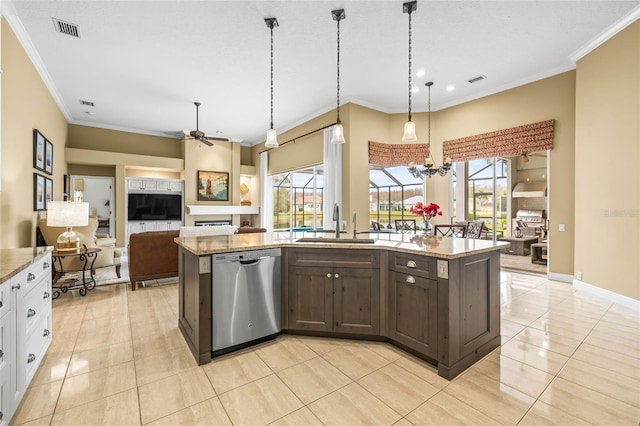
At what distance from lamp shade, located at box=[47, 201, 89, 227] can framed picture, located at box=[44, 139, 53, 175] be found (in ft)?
6.62

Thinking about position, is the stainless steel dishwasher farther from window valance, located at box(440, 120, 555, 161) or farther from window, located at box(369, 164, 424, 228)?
window valance, located at box(440, 120, 555, 161)

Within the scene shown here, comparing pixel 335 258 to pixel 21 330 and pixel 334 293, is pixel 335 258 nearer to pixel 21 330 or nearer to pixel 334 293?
pixel 334 293

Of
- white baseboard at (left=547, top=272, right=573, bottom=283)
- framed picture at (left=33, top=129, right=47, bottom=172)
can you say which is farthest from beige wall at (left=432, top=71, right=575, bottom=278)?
framed picture at (left=33, top=129, right=47, bottom=172)

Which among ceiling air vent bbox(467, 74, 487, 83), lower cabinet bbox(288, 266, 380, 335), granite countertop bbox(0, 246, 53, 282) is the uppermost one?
ceiling air vent bbox(467, 74, 487, 83)

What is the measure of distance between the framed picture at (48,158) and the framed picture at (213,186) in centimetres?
341

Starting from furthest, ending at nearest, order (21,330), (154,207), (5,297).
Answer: (154,207), (21,330), (5,297)

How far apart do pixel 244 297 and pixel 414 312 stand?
4.66ft

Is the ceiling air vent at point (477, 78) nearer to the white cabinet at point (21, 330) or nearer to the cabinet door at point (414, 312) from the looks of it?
the cabinet door at point (414, 312)

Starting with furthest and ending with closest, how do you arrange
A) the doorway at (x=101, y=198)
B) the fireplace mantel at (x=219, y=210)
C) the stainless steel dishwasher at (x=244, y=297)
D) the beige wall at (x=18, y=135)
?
the fireplace mantel at (x=219, y=210) < the doorway at (x=101, y=198) < the beige wall at (x=18, y=135) < the stainless steel dishwasher at (x=244, y=297)

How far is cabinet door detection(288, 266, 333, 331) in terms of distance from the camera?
260cm

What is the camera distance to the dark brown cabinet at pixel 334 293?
2529 millimetres

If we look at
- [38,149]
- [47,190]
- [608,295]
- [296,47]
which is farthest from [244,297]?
[47,190]

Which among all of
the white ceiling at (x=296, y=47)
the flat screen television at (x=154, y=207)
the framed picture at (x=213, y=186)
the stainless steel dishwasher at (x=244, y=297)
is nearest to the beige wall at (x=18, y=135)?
the white ceiling at (x=296, y=47)

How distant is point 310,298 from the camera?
8.68 ft
